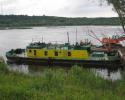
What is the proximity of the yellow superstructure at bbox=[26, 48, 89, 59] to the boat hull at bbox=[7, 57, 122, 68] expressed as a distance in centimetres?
66

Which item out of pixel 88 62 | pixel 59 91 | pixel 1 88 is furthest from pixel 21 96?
pixel 88 62

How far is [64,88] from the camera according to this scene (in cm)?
1360

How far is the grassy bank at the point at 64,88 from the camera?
38.4 ft

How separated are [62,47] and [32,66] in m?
5.20

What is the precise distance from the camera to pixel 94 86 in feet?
49.8

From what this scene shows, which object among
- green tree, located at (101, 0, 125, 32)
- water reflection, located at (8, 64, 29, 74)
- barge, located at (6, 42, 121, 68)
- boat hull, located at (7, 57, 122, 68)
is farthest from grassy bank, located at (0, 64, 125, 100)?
barge, located at (6, 42, 121, 68)

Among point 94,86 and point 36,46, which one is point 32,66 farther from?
point 94,86

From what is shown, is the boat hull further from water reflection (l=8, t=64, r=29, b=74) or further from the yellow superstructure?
water reflection (l=8, t=64, r=29, b=74)

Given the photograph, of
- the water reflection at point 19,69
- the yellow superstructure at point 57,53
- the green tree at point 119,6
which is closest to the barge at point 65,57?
the yellow superstructure at point 57,53

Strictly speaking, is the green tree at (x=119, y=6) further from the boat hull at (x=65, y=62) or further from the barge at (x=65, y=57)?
the boat hull at (x=65, y=62)

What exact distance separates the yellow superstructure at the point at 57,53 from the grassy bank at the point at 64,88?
29192mm

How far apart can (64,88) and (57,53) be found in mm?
34581

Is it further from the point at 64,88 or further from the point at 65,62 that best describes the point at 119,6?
the point at 65,62

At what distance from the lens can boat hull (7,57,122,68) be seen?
4519 centimetres
